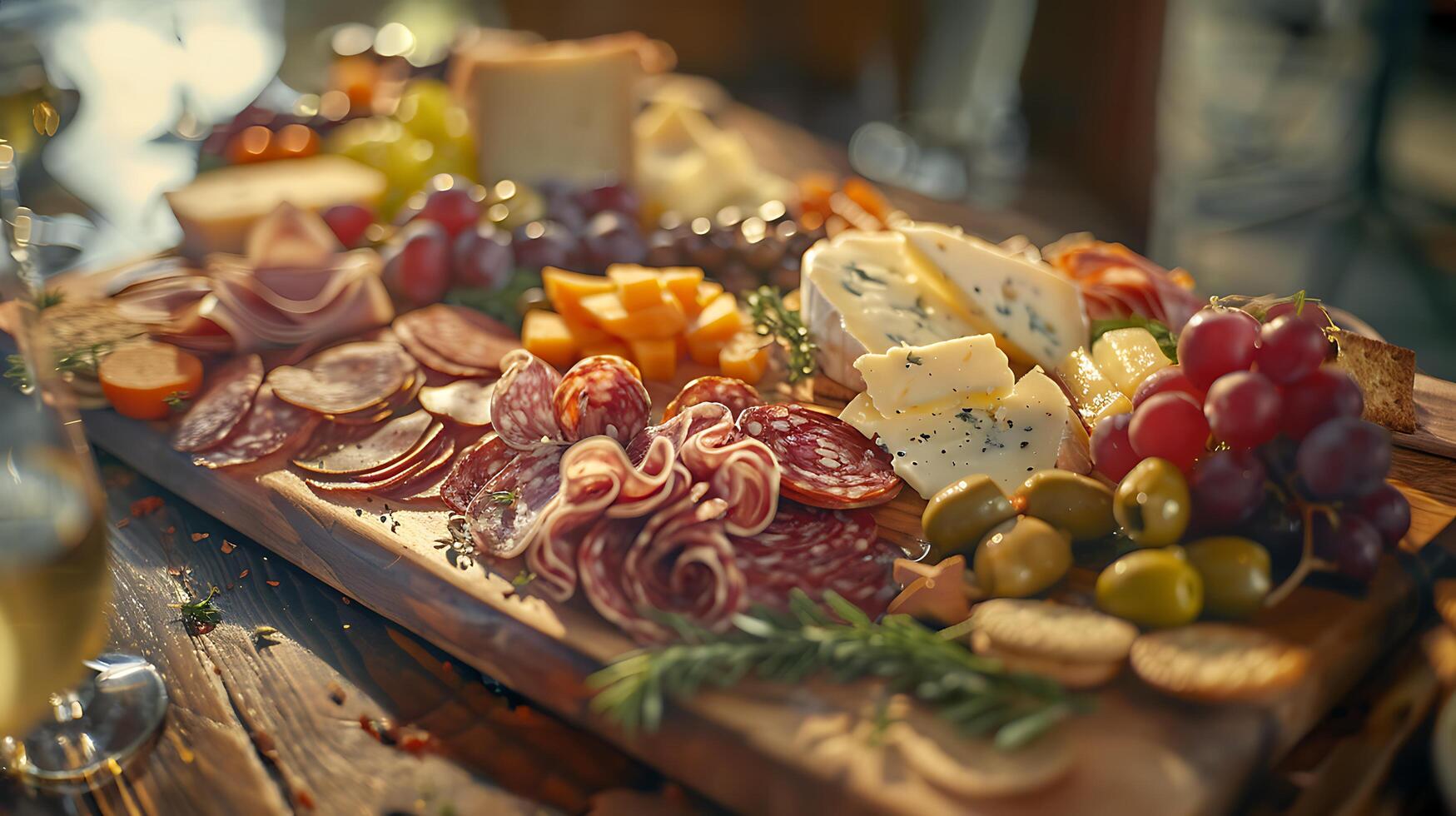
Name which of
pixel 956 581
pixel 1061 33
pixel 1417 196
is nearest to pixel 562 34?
pixel 1061 33

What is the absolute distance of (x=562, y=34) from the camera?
189 inches

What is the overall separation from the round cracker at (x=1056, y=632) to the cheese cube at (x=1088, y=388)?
0.39 metres

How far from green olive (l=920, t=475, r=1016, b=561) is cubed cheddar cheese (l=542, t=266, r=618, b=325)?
0.68 meters

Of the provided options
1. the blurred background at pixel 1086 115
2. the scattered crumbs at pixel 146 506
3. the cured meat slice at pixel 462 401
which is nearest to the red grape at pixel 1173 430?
the cured meat slice at pixel 462 401

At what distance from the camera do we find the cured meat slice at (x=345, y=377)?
140cm

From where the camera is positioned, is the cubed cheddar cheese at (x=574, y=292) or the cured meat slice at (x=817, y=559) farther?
the cubed cheddar cheese at (x=574, y=292)

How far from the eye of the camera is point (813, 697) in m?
0.91

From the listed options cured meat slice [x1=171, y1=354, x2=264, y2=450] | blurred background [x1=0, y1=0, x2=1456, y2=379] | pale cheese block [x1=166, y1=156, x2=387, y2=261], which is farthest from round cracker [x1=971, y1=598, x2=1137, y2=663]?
pale cheese block [x1=166, y1=156, x2=387, y2=261]

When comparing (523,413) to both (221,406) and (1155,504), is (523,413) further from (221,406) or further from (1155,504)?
(1155,504)

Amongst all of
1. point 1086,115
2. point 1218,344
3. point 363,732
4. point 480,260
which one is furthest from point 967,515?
point 1086,115

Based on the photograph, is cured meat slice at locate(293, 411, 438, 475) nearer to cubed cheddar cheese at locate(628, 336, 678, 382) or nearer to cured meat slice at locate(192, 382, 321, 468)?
cured meat slice at locate(192, 382, 321, 468)

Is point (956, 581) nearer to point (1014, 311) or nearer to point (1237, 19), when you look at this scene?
point (1014, 311)

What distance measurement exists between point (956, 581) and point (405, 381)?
0.84 m

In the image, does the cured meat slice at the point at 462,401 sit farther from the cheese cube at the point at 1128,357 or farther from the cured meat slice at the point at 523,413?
the cheese cube at the point at 1128,357
